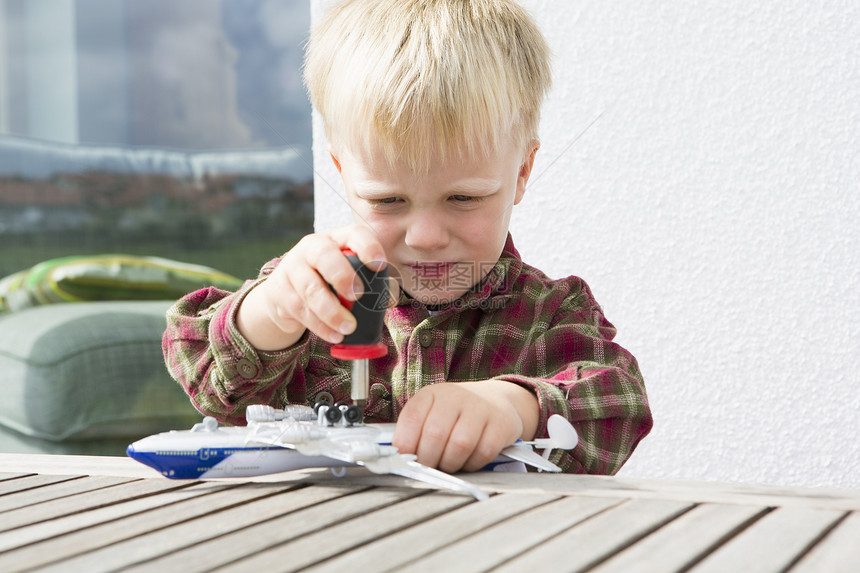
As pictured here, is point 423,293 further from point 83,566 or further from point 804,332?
point 804,332

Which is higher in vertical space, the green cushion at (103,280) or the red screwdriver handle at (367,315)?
the red screwdriver handle at (367,315)

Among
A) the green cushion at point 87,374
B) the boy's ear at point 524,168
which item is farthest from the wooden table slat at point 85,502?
the green cushion at point 87,374

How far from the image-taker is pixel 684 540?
0.51 m

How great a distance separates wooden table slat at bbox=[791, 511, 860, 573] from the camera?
0.46 m

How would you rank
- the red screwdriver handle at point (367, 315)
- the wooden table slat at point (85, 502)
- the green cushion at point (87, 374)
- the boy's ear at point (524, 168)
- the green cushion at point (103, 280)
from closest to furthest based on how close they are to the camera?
the wooden table slat at point (85, 502) < the red screwdriver handle at point (367, 315) < the boy's ear at point (524, 168) < the green cushion at point (87, 374) < the green cushion at point (103, 280)

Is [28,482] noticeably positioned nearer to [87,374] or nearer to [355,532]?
[355,532]

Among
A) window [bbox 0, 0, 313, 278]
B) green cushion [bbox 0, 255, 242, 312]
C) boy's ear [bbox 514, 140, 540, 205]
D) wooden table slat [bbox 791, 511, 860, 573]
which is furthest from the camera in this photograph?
window [bbox 0, 0, 313, 278]

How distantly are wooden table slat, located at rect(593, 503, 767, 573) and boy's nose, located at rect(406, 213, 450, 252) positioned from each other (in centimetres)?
47

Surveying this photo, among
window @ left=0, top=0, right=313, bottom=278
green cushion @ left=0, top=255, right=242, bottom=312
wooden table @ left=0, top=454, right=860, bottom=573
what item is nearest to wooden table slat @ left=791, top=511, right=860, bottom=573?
wooden table @ left=0, top=454, right=860, bottom=573

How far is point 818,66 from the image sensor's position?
5.04 ft

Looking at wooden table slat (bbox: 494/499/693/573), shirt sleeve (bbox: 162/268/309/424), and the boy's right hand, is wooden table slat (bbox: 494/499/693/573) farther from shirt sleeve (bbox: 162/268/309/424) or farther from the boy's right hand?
shirt sleeve (bbox: 162/268/309/424)

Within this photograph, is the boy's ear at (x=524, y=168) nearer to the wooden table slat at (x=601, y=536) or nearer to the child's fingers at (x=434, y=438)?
the child's fingers at (x=434, y=438)

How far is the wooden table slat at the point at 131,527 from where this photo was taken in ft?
1.62

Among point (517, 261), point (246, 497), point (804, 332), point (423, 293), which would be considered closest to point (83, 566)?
point (246, 497)
